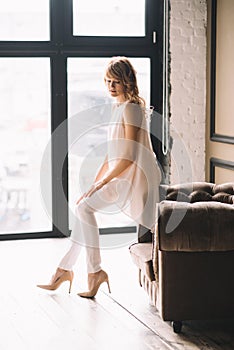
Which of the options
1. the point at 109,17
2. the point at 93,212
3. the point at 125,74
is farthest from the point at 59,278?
the point at 109,17

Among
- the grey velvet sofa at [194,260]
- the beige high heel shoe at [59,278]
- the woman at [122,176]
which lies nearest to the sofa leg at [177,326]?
the grey velvet sofa at [194,260]

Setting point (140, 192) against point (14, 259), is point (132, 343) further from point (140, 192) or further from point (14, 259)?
point (14, 259)

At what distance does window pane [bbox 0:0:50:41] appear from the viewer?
6.35m

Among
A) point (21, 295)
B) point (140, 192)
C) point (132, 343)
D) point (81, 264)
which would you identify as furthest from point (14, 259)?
point (132, 343)

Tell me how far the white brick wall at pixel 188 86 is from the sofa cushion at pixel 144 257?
88.4 inches

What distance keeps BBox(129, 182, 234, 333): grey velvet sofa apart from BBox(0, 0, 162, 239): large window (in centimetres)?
269

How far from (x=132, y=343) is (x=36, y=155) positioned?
3.02 metres

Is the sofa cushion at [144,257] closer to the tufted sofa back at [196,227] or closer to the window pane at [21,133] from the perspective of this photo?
the tufted sofa back at [196,227]

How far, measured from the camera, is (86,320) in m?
4.28

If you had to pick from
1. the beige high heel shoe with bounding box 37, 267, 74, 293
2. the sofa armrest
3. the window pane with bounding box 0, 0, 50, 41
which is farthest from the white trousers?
the window pane with bounding box 0, 0, 50, 41

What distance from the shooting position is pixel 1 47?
6336 mm

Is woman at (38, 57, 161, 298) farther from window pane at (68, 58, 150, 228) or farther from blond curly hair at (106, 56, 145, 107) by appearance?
window pane at (68, 58, 150, 228)

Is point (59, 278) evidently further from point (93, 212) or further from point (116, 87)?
point (116, 87)

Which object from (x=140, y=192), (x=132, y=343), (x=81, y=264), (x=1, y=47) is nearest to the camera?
(x=132, y=343)
